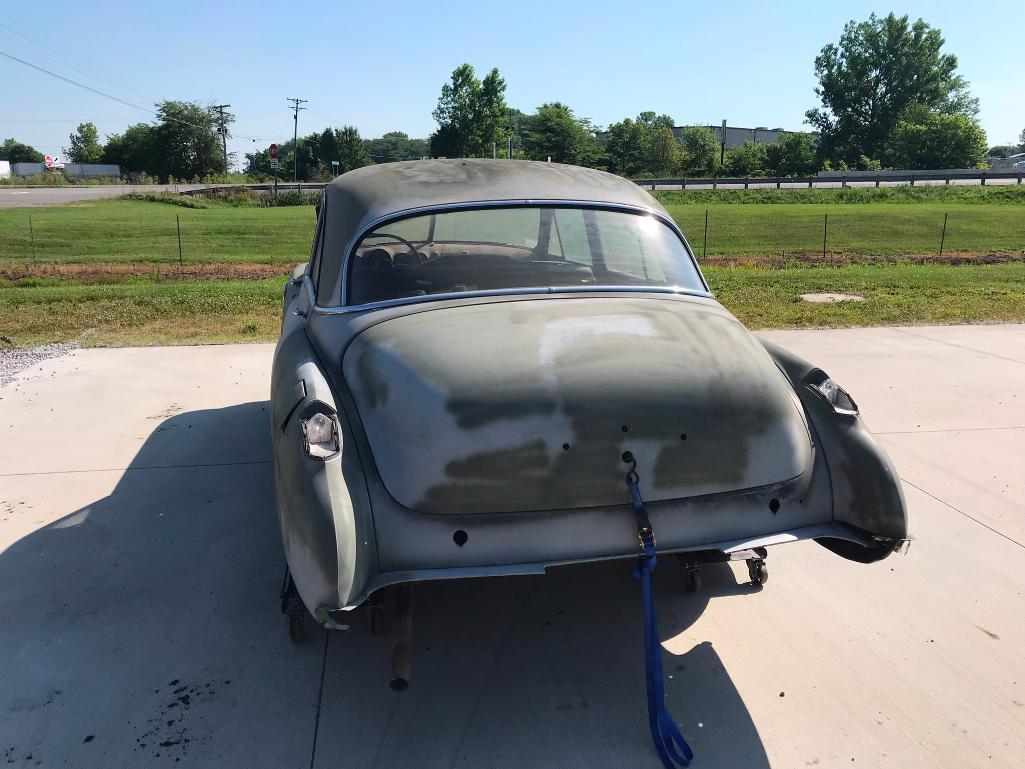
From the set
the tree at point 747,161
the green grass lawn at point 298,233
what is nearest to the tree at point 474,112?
the tree at point 747,161

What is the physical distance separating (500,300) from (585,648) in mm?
1426

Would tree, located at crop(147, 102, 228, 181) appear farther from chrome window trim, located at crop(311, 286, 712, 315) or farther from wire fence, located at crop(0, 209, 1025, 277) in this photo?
chrome window trim, located at crop(311, 286, 712, 315)

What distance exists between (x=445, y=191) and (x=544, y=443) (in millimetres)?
1712

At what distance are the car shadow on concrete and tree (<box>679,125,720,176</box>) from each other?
60.6 meters

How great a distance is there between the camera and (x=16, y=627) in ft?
10.5

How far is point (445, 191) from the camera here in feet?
12.5

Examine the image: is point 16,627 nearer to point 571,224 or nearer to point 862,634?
point 571,224

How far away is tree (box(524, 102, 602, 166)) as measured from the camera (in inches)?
2557

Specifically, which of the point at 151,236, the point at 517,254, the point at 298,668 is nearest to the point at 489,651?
the point at 298,668

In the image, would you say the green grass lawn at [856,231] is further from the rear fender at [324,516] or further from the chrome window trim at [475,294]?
the rear fender at [324,516]

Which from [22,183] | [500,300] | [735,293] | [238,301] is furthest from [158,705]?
[22,183]

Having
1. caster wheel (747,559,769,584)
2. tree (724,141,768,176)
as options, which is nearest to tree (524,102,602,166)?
tree (724,141,768,176)

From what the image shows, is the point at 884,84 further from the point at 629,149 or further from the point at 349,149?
the point at 349,149

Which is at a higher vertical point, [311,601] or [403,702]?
[311,601]
